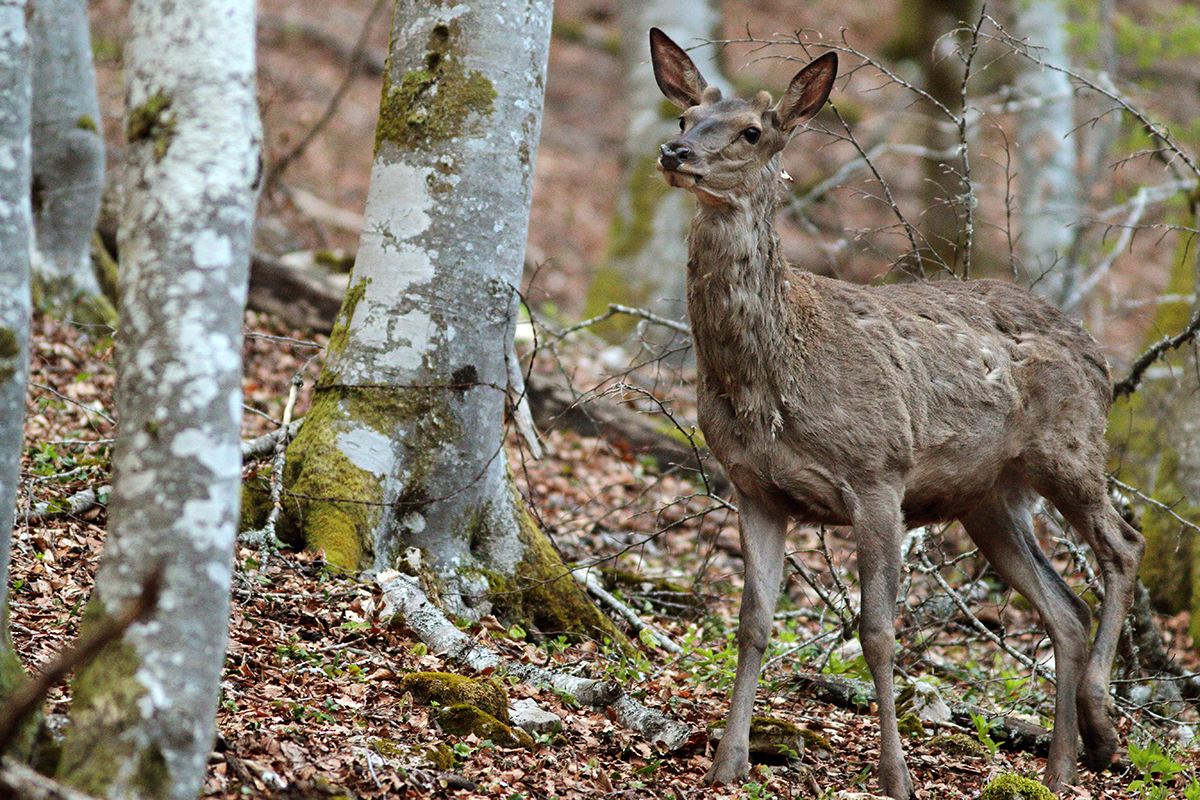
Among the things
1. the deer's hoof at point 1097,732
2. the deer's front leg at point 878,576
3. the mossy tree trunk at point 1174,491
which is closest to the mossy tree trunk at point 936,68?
the mossy tree trunk at point 1174,491

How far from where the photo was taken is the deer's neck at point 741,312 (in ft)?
16.2

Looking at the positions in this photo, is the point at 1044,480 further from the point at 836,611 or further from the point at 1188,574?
the point at 1188,574

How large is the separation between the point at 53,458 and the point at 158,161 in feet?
12.2

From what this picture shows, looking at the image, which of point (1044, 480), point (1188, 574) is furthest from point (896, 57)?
point (1044, 480)

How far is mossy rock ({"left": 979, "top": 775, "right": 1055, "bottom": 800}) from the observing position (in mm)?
4500

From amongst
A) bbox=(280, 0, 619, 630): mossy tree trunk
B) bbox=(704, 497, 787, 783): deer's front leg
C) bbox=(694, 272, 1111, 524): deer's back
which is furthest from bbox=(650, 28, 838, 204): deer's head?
bbox=(704, 497, 787, 783): deer's front leg

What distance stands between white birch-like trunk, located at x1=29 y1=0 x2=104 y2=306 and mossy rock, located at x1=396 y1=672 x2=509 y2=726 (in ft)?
17.2

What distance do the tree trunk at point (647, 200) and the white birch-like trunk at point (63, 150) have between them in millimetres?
5981

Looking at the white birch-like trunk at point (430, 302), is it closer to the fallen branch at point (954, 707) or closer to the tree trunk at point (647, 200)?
the fallen branch at point (954, 707)

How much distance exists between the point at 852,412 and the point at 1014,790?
167 cm

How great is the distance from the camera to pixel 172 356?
2781mm

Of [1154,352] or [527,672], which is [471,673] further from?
[1154,352]

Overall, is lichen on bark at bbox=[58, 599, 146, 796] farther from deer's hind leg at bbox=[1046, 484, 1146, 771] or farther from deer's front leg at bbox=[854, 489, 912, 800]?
deer's hind leg at bbox=[1046, 484, 1146, 771]

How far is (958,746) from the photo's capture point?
5.49 meters
